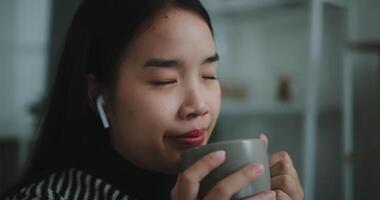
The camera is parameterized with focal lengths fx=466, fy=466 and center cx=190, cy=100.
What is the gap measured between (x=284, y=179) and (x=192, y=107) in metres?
0.16

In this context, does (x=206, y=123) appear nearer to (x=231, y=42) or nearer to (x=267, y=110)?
(x=267, y=110)

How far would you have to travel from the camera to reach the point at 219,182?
51cm

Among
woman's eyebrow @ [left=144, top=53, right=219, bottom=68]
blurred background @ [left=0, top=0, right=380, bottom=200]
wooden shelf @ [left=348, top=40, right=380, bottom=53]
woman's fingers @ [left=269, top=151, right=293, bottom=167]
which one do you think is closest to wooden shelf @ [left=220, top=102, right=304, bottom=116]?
blurred background @ [left=0, top=0, right=380, bottom=200]

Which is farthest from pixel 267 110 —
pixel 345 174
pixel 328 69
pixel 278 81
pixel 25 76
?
pixel 25 76

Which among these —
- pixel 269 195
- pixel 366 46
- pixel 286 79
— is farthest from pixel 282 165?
pixel 286 79

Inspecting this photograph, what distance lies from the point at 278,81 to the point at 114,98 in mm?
1905

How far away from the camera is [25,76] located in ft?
9.11

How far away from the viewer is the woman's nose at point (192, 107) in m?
0.60

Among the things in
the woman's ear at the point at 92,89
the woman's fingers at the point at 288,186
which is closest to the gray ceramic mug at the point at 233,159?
the woman's fingers at the point at 288,186

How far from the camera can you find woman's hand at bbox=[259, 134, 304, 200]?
0.63 m

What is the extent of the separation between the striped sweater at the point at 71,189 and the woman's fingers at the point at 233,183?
18 centimetres

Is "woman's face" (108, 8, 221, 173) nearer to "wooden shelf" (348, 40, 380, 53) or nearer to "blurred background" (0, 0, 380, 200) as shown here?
"blurred background" (0, 0, 380, 200)

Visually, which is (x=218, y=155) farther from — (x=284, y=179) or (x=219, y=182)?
(x=284, y=179)

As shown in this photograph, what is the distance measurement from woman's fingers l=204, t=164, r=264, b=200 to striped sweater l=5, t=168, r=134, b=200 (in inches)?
7.1
